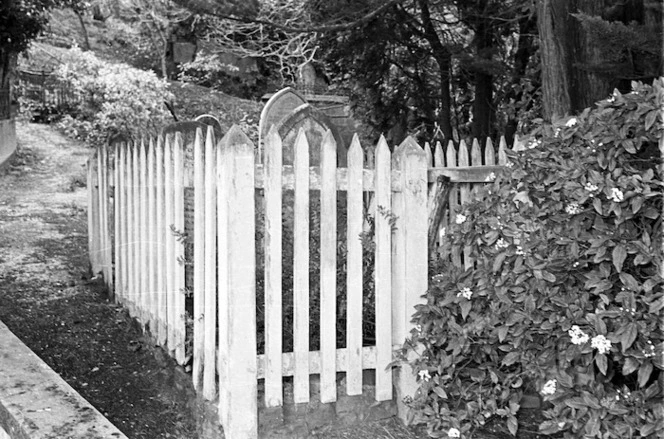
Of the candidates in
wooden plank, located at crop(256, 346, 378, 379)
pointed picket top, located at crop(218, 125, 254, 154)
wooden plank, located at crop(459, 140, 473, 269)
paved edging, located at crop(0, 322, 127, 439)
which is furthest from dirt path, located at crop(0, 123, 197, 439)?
wooden plank, located at crop(459, 140, 473, 269)

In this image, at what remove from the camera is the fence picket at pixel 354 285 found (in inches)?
138

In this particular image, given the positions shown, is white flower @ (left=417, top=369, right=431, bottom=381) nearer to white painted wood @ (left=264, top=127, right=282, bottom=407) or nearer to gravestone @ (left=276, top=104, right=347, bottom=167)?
white painted wood @ (left=264, top=127, right=282, bottom=407)

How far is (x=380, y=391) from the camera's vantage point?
142 inches

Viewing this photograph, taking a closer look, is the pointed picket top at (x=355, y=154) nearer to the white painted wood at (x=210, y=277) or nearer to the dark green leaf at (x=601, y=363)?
the white painted wood at (x=210, y=277)

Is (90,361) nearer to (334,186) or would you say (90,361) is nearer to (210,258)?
(210,258)

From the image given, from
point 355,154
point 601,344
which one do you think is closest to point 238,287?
point 355,154

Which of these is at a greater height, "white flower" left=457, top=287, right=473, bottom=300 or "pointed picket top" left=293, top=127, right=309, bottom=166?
"pointed picket top" left=293, top=127, right=309, bottom=166

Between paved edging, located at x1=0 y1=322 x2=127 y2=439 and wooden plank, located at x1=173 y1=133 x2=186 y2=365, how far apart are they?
2.79ft

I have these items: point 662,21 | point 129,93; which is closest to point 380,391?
point 662,21

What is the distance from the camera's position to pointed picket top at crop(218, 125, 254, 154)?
321 cm

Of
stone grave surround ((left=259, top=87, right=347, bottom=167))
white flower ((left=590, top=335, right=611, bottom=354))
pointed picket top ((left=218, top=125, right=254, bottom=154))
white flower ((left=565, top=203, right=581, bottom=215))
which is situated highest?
stone grave surround ((left=259, top=87, right=347, bottom=167))

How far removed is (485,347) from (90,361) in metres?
2.78

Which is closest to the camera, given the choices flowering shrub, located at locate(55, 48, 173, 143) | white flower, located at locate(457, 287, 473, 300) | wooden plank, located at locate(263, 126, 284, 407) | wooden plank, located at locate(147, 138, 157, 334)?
white flower, located at locate(457, 287, 473, 300)

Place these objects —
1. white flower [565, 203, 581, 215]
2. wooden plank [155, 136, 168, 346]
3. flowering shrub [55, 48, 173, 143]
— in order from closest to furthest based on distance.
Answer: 1. white flower [565, 203, 581, 215]
2. wooden plank [155, 136, 168, 346]
3. flowering shrub [55, 48, 173, 143]
